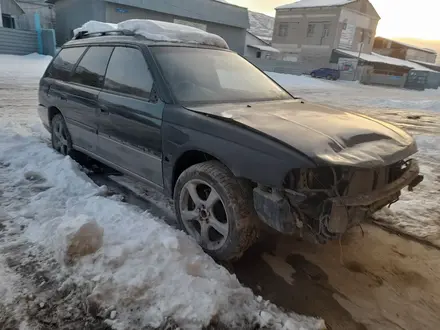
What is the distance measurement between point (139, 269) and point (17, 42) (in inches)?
885

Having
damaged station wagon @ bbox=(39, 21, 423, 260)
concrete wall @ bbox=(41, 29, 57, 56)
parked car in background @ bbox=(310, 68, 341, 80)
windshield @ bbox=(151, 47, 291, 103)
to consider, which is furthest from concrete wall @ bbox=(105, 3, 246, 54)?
windshield @ bbox=(151, 47, 291, 103)

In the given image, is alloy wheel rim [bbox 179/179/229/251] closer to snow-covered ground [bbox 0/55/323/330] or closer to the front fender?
snow-covered ground [bbox 0/55/323/330]

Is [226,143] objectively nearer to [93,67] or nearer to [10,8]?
[93,67]

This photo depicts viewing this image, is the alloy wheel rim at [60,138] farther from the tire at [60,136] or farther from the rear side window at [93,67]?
the rear side window at [93,67]

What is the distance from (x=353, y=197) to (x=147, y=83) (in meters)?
1.97

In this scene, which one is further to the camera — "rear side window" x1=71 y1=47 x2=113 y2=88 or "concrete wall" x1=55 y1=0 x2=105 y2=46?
"concrete wall" x1=55 y1=0 x2=105 y2=46

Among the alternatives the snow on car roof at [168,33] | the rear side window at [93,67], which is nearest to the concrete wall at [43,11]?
the rear side window at [93,67]

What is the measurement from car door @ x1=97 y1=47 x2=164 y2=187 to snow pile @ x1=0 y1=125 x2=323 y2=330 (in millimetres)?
422

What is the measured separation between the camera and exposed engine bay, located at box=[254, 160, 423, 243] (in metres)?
2.12

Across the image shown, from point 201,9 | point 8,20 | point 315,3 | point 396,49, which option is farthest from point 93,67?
point 396,49

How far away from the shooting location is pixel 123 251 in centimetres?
243

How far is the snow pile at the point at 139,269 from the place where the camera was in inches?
79.9

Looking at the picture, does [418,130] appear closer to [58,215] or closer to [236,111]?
[236,111]

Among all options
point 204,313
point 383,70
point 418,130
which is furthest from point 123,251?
point 383,70
